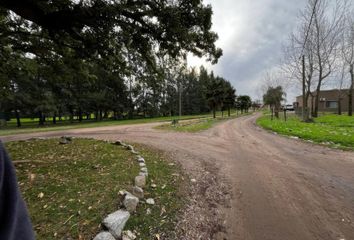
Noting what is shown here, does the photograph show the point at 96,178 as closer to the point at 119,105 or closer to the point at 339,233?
the point at 339,233

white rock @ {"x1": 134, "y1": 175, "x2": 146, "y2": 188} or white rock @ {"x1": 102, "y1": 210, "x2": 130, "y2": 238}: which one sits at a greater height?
white rock @ {"x1": 134, "y1": 175, "x2": 146, "y2": 188}

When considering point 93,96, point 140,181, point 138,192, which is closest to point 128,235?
point 138,192

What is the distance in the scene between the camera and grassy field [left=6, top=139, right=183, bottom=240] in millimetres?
3303

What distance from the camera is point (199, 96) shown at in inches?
2616

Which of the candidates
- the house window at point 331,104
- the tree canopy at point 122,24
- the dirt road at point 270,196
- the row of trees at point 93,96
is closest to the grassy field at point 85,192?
the dirt road at point 270,196

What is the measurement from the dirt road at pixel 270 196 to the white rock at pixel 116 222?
0.90 metres

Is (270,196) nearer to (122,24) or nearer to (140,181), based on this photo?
(140,181)

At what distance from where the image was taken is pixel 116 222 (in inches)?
128

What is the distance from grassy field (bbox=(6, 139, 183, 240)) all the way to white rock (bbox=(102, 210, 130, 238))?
14 cm

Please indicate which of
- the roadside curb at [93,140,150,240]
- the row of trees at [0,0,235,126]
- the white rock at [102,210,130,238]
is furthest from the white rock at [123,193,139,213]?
the row of trees at [0,0,235,126]

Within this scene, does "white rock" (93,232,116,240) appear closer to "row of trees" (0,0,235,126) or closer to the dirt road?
the dirt road

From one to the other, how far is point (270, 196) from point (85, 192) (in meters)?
3.62

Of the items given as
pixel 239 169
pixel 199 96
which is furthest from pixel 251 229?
pixel 199 96

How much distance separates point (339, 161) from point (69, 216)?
7.87 m
